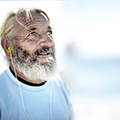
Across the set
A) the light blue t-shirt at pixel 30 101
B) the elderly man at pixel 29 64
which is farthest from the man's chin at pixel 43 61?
the light blue t-shirt at pixel 30 101

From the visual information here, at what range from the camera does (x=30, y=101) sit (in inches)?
33.7

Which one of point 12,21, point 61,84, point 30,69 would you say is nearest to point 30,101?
point 30,69

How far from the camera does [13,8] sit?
0.95 meters

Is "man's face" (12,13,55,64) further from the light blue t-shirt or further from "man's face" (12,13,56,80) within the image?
the light blue t-shirt

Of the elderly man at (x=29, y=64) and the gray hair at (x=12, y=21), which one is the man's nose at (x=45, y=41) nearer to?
the elderly man at (x=29, y=64)

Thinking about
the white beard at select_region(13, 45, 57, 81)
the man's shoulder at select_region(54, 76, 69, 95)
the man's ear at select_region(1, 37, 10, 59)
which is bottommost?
the man's shoulder at select_region(54, 76, 69, 95)

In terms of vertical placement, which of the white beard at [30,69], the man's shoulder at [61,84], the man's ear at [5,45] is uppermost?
the man's ear at [5,45]

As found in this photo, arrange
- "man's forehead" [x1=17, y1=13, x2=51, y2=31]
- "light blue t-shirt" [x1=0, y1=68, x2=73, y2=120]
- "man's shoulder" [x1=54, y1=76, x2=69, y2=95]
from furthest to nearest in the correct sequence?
1. "man's shoulder" [x1=54, y1=76, x2=69, y2=95]
2. "man's forehead" [x1=17, y1=13, x2=51, y2=31]
3. "light blue t-shirt" [x1=0, y1=68, x2=73, y2=120]

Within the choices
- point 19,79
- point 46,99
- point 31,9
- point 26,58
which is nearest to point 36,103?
point 46,99

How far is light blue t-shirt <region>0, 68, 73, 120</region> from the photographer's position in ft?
2.56

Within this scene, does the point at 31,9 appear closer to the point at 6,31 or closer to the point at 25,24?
the point at 25,24

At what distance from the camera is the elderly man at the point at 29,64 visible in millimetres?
833

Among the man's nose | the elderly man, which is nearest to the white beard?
the elderly man

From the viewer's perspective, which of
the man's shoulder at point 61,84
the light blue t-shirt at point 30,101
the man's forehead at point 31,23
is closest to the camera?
the light blue t-shirt at point 30,101
